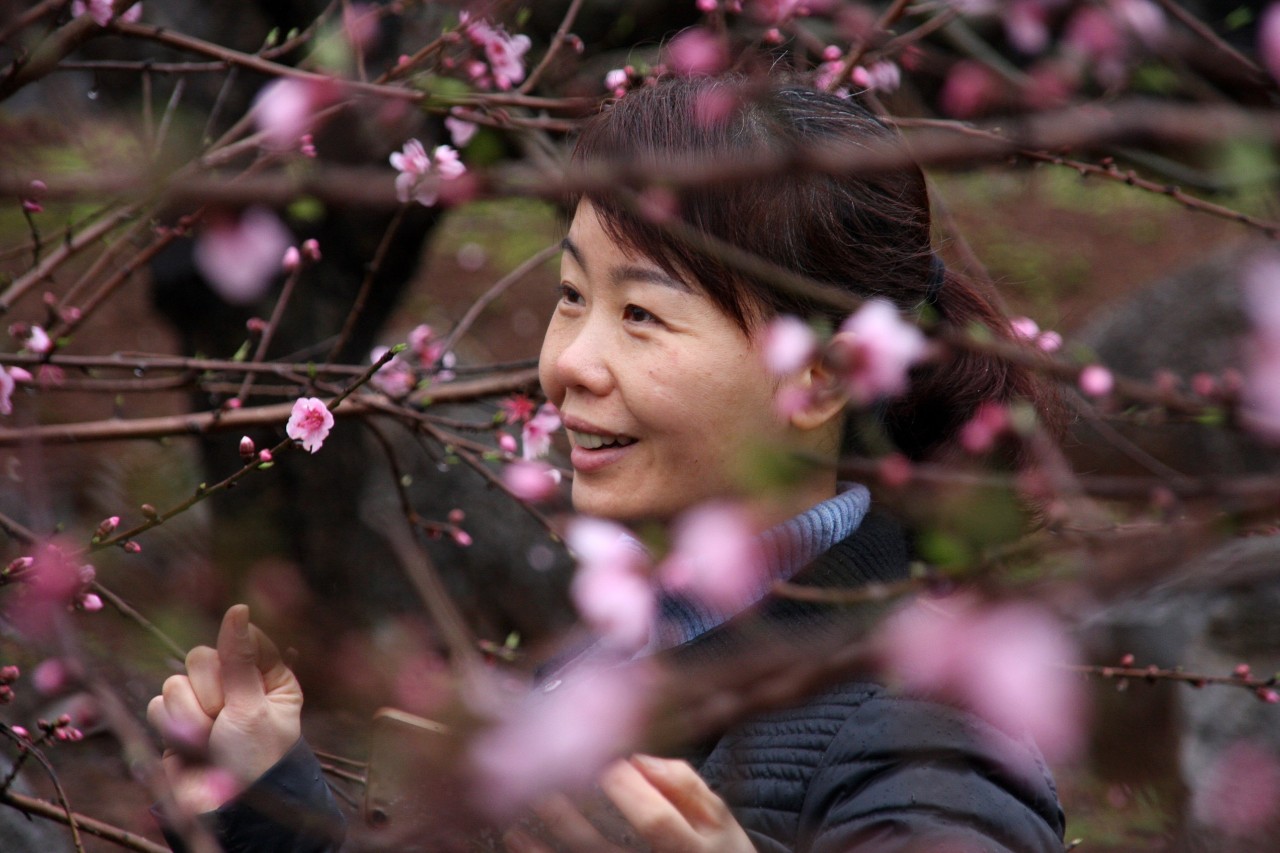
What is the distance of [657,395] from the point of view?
1.12 m

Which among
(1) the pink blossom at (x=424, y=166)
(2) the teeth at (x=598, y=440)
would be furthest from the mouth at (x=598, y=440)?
(1) the pink blossom at (x=424, y=166)

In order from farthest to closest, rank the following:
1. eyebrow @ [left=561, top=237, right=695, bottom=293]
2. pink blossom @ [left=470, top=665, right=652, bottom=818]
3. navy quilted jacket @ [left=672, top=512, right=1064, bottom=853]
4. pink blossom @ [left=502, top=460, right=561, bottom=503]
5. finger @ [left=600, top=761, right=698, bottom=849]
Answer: pink blossom @ [left=502, top=460, right=561, bottom=503], eyebrow @ [left=561, top=237, right=695, bottom=293], navy quilted jacket @ [left=672, top=512, right=1064, bottom=853], finger @ [left=600, top=761, right=698, bottom=849], pink blossom @ [left=470, top=665, right=652, bottom=818]

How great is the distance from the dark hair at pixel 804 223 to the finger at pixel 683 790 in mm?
483

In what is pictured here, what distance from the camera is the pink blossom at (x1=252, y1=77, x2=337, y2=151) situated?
1348mm

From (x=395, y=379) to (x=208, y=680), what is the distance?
2.64ft

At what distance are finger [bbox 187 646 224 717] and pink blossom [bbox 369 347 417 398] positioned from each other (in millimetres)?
628

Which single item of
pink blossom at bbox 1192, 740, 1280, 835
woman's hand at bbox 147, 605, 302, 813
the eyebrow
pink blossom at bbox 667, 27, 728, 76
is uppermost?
the eyebrow

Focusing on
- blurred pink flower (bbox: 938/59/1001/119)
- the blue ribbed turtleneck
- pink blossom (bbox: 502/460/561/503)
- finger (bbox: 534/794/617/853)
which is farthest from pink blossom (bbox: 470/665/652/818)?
blurred pink flower (bbox: 938/59/1001/119)

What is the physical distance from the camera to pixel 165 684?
1.12 metres

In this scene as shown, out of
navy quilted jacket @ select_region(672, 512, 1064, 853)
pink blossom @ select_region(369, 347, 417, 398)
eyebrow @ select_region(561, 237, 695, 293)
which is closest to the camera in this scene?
navy quilted jacket @ select_region(672, 512, 1064, 853)

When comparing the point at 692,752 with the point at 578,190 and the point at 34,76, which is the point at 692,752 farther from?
the point at 34,76

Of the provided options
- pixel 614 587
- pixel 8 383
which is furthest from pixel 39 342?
pixel 614 587

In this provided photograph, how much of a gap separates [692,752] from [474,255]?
652 centimetres

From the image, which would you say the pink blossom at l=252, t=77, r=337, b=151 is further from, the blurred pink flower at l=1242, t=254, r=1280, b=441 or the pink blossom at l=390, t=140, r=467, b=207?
the blurred pink flower at l=1242, t=254, r=1280, b=441
